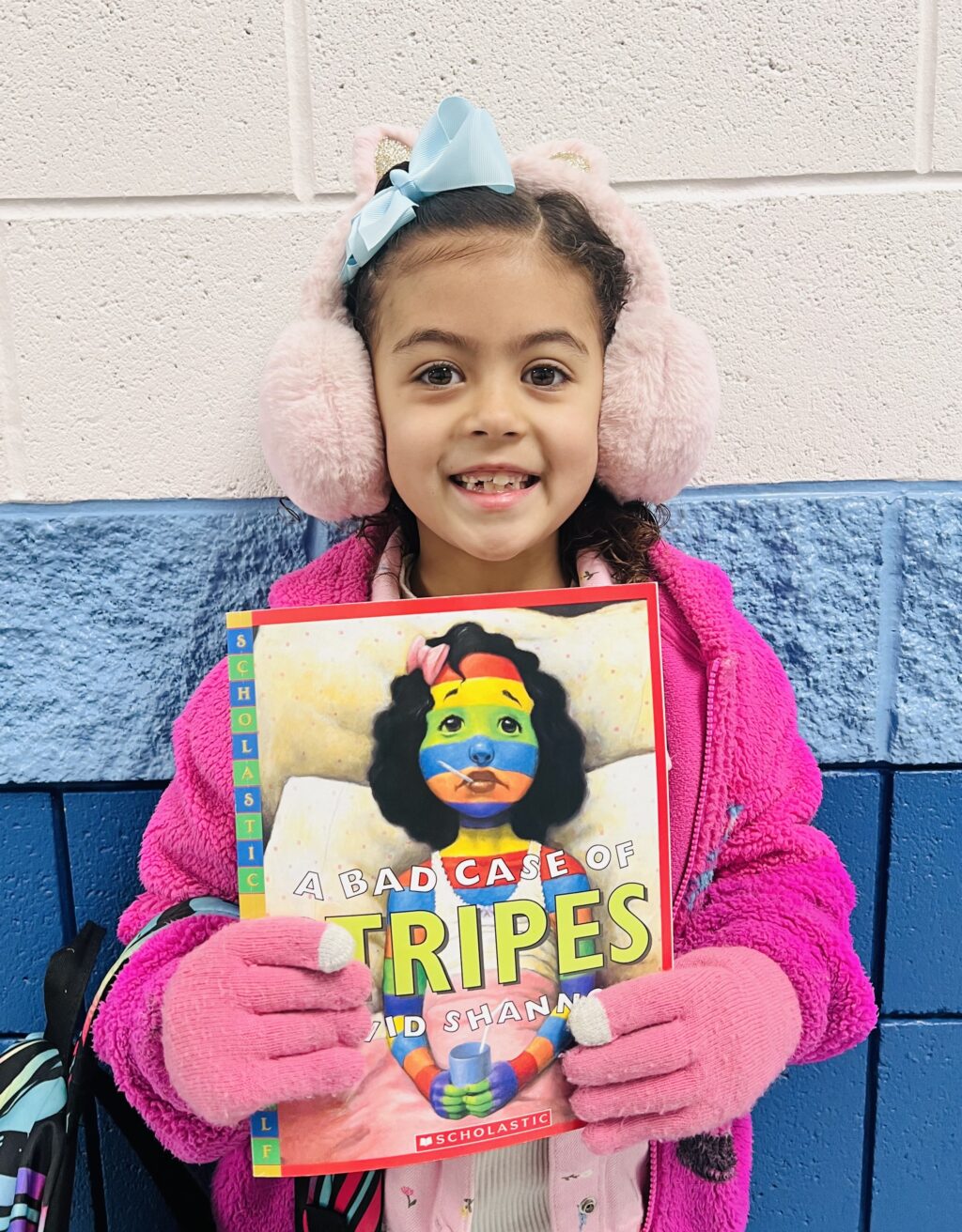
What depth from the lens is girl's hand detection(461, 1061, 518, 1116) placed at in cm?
76

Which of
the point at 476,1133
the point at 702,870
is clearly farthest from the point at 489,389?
the point at 476,1133

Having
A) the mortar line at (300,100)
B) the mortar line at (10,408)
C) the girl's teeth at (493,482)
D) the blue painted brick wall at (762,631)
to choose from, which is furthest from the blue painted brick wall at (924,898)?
the mortar line at (10,408)

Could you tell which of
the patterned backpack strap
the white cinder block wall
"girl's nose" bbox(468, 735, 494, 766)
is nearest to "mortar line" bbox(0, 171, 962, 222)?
the white cinder block wall

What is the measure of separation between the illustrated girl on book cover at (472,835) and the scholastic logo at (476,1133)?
0.6 inches

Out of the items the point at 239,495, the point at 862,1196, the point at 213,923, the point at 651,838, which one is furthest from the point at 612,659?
the point at 862,1196

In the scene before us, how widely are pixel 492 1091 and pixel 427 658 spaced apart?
0.37m

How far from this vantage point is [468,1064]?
0.76 meters

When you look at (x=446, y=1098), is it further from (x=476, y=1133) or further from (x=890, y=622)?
(x=890, y=622)

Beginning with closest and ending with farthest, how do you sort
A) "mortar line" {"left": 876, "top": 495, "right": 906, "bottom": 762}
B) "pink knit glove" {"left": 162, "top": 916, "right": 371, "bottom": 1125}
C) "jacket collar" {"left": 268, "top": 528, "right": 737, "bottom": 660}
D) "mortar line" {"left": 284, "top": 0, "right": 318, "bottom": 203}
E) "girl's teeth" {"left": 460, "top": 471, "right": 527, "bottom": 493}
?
"pink knit glove" {"left": 162, "top": 916, "right": 371, "bottom": 1125}, "girl's teeth" {"left": 460, "top": 471, "right": 527, "bottom": 493}, "jacket collar" {"left": 268, "top": 528, "right": 737, "bottom": 660}, "mortar line" {"left": 284, "top": 0, "right": 318, "bottom": 203}, "mortar line" {"left": 876, "top": 495, "right": 906, "bottom": 762}

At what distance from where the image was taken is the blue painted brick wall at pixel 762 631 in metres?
1.17

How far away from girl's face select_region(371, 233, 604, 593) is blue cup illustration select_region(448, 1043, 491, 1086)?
44 cm

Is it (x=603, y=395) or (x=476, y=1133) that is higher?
(x=603, y=395)

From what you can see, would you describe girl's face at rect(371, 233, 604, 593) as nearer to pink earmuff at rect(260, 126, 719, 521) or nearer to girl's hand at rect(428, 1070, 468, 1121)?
pink earmuff at rect(260, 126, 719, 521)

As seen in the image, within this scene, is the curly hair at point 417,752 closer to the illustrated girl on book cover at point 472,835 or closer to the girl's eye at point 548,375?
the illustrated girl on book cover at point 472,835
